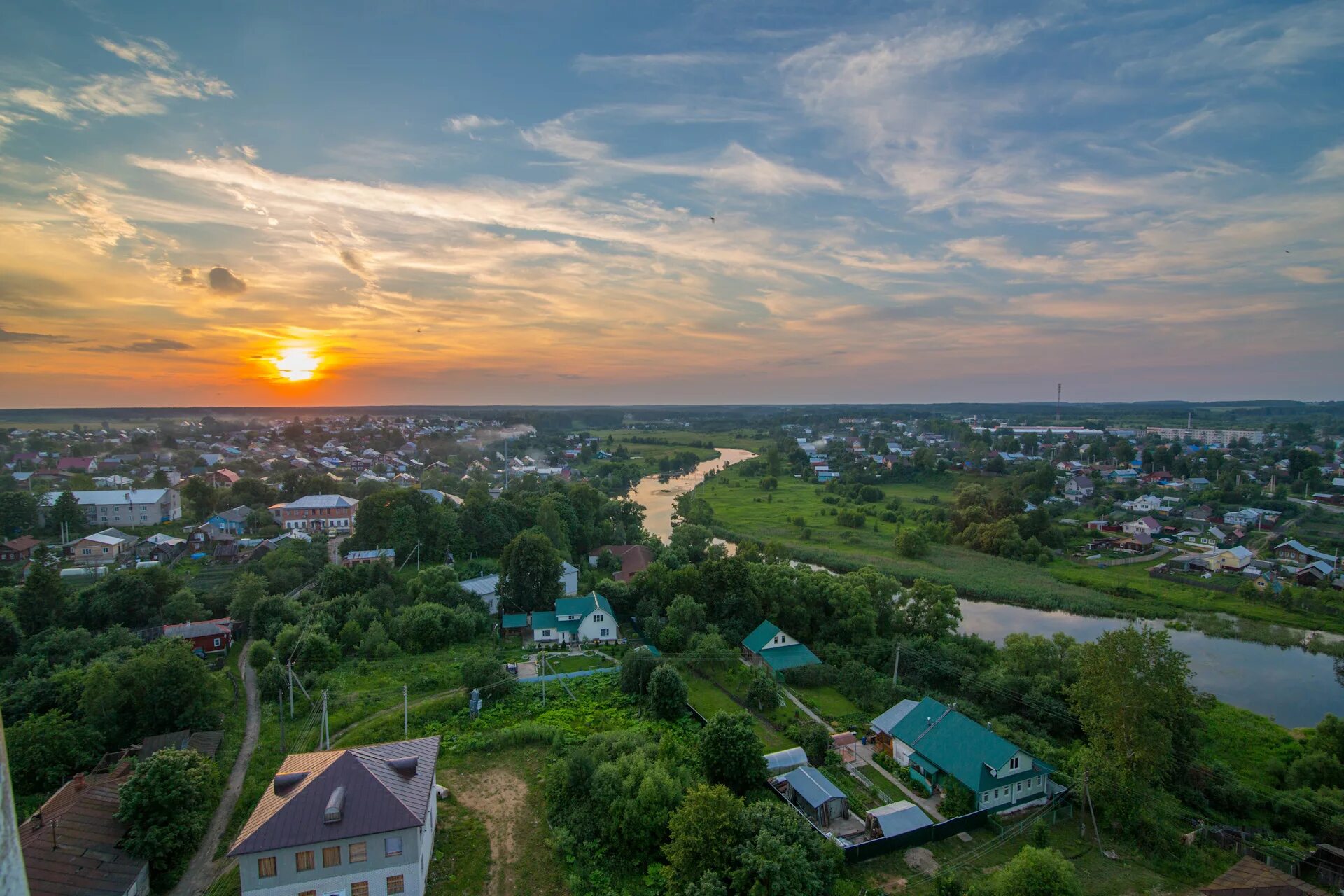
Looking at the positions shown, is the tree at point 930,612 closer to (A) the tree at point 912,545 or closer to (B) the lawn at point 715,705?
(B) the lawn at point 715,705

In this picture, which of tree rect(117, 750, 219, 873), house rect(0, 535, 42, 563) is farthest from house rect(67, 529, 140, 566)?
tree rect(117, 750, 219, 873)

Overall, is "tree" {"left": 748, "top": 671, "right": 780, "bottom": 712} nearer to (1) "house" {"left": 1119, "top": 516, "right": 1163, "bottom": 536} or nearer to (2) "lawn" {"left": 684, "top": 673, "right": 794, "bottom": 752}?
(2) "lawn" {"left": 684, "top": 673, "right": 794, "bottom": 752}

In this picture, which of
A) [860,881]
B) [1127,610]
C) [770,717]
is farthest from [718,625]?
[1127,610]

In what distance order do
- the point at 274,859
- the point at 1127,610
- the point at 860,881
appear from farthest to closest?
1. the point at 1127,610
2. the point at 860,881
3. the point at 274,859

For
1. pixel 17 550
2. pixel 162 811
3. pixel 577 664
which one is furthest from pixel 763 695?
pixel 17 550

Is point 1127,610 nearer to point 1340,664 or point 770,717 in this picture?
point 1340,664

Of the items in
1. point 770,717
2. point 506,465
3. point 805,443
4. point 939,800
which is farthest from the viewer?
point 805,443

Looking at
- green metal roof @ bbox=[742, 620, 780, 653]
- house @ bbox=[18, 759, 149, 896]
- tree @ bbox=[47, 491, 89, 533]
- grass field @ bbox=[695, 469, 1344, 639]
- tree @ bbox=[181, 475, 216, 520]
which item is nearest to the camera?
house @ bbox=[18, 759, 149, 896]
